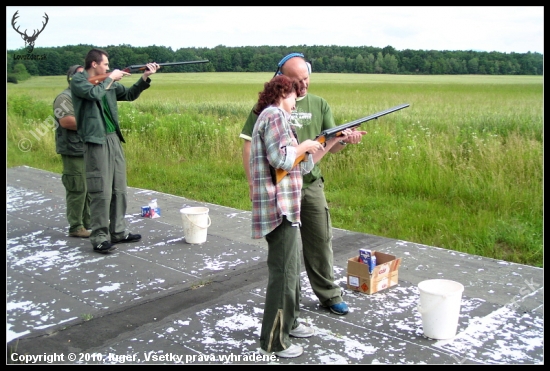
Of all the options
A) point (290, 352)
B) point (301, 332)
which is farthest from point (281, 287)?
point (301, 332)

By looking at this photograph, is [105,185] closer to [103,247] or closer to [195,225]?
[103,247]

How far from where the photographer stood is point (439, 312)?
12.1 ft

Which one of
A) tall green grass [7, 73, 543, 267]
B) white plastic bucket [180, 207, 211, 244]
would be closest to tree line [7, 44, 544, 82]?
tall green grass [7, 73, 543, 267]

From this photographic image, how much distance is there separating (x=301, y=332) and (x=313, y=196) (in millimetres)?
922

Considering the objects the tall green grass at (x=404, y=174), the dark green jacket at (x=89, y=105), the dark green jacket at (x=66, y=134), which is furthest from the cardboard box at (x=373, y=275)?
the dark green jacket at (x=66, y=134)

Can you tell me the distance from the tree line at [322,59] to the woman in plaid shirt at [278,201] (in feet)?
25.0

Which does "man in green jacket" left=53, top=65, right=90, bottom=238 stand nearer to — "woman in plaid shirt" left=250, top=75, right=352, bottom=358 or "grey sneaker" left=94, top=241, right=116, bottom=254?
"grey sneaker" left=94, top=241, right=116, bottom=254

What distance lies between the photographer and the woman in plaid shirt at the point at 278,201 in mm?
3361

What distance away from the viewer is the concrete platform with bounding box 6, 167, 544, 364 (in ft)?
11.9

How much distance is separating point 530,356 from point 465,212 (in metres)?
3.51

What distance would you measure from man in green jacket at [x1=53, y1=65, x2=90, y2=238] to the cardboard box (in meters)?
3.15

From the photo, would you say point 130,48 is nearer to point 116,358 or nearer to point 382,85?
point 116,358

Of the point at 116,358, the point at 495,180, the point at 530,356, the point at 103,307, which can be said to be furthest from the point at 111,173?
the point at 495,180

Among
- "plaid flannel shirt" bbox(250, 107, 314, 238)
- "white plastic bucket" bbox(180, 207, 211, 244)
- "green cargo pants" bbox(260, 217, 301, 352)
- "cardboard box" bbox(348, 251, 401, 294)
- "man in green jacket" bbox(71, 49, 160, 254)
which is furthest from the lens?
"white plastic bucket" bbox(180, 207, 211, 244)
